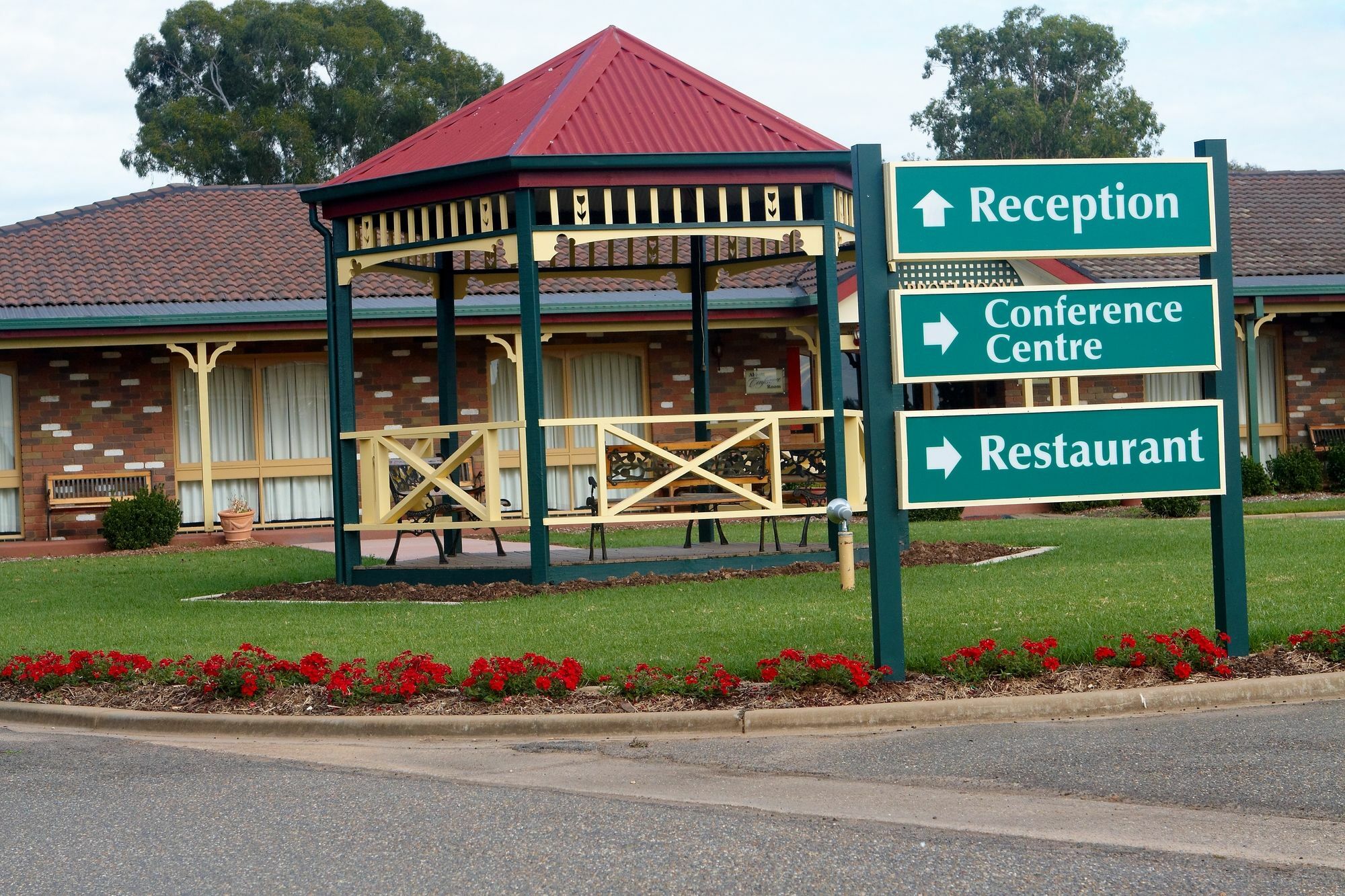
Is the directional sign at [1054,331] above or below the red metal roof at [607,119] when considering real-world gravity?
below

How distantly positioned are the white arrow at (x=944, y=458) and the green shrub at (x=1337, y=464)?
54.4 feet

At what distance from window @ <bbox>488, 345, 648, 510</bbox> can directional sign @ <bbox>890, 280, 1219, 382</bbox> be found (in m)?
14.2

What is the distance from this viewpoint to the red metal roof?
41.3 ft

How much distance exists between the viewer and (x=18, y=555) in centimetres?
1933

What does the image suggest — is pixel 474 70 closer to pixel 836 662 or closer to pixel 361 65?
pixel 361 65

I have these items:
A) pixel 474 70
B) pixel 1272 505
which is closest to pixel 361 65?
pixel 474 70

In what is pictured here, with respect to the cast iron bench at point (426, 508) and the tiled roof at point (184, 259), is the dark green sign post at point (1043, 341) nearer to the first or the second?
the cast iron bench at point (426, 508)

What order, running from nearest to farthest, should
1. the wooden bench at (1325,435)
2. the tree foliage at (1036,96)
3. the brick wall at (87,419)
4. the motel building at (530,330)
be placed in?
the motel building at (530,330)
the brick wall at (87,419)
the wooden bench at (1325,435)
the tree foliage at (1036,96)

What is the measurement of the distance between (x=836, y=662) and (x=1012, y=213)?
263 cm

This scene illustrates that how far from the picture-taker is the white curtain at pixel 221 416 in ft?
70.1

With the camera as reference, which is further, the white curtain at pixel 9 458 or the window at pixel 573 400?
the window at pixel 573 400

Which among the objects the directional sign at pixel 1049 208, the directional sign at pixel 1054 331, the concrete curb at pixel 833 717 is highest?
the directional sign at pixel 1049 208

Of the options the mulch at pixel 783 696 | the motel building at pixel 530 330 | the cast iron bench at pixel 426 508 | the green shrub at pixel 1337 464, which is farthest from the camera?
the green shrub at pixel 1337 464

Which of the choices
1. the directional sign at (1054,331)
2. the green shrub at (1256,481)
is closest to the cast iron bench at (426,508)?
the directional sign at (1054,331)
